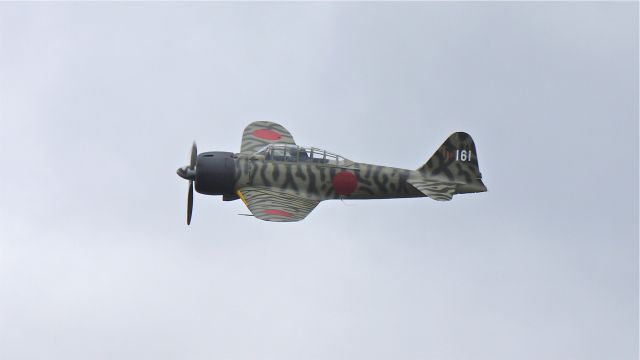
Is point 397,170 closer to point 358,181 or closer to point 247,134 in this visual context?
point 358,181

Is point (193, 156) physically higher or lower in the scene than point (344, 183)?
higher

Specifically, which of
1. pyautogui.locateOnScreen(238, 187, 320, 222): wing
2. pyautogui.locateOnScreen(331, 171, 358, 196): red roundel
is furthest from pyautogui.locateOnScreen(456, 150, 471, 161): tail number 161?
pyautogui.locateOnScreen(238, 187, 320, 222): wing

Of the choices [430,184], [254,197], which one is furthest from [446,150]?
[254,197]

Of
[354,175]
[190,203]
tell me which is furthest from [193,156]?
[354,175]

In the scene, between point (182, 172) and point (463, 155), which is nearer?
point (182, 172)

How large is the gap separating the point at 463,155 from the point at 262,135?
26.6 feet

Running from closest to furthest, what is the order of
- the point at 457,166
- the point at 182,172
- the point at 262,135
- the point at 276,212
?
the point at 276,212
the point at 182,172
the point at 457,166
the point at 262,135

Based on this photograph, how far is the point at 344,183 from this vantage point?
45531 millimetres

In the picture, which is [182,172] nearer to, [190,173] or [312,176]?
[190,173]

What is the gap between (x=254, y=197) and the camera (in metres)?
44.4

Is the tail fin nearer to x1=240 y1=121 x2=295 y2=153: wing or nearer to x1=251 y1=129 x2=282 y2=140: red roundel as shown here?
x1=240 y1=121 x2=295 y2=153: wing

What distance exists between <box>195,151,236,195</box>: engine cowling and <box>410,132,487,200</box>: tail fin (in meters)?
7.05

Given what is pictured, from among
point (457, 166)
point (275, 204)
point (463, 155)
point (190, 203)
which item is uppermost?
point (463, 155)

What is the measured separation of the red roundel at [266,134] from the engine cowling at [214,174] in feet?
15.3
